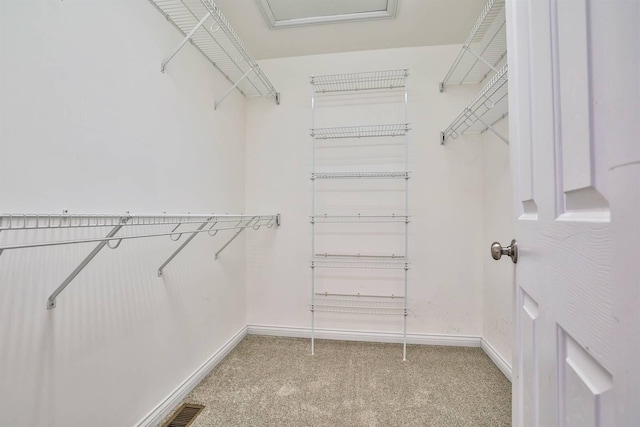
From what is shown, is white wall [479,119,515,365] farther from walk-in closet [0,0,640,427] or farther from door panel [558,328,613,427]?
door panel [558,328,613,427]

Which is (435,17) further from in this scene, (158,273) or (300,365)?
(300,365)

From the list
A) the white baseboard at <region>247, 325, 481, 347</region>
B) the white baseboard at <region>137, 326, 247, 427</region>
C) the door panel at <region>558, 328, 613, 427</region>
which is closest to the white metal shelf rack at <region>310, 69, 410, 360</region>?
the white baseboard at <region>247, 325, 481, 347</region>

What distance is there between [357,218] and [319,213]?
339 mm

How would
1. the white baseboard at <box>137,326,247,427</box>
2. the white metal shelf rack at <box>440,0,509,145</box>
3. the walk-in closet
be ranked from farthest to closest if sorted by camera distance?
the white metal shelf rack at <box>440,0,509,145</box>, the white baseboard at <box>137,326,247,427</box>, the walk-in closet

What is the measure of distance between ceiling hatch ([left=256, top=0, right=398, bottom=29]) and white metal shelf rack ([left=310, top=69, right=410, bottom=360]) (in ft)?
1.28

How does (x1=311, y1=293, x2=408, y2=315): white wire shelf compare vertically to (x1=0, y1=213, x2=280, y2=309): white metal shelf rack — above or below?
below

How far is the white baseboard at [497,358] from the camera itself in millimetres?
1767

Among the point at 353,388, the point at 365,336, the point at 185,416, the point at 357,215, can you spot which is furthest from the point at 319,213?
the point at 185,416

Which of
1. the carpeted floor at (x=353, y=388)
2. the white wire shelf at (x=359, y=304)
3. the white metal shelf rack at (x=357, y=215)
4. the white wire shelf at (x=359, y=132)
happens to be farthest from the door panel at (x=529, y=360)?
the white wire shelf at (x=359, y=132)

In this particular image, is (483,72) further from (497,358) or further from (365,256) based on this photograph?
(497,358)

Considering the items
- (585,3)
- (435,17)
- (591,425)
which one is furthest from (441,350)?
(435,17)

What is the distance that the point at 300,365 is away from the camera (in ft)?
6.31

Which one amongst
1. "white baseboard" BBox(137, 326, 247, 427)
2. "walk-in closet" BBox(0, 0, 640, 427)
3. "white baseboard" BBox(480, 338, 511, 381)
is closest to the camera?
"walk-in closet" BBox(0, 0, 640, 427)

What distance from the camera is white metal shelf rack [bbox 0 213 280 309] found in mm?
644
